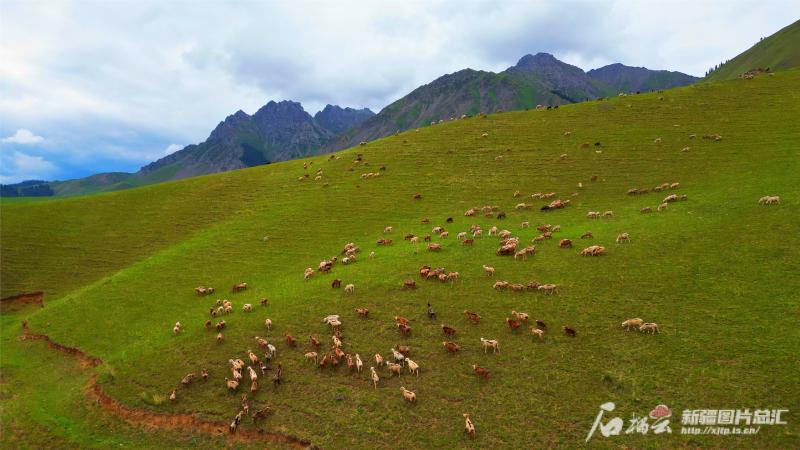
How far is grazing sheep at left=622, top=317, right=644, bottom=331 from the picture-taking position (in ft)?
71.3

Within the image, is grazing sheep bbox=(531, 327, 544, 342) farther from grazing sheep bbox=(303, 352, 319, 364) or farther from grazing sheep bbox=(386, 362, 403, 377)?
grazing sheep bbox=(303, 352, 319, 364)

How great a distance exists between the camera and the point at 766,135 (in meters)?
51.5

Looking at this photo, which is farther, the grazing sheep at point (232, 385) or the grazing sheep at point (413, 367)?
the grazing sheep at point (232, 385)

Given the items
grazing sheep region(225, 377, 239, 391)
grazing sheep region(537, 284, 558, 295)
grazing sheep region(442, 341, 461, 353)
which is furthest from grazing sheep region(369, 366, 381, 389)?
grazing sheep region(537, 284, 558, 295)

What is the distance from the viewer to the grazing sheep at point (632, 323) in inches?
855

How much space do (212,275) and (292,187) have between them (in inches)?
1032

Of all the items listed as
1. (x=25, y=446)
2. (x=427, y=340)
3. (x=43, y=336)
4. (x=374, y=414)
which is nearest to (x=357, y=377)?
(x=374, y=414)

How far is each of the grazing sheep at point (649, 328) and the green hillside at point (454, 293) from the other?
1.64ft

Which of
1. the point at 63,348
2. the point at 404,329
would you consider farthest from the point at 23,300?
the point at 404,329

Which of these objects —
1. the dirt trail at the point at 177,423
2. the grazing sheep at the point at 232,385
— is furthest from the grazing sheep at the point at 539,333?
the grazing sheep at the point at 232,385

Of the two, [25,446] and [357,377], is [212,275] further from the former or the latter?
[357,377]

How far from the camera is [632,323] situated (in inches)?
862

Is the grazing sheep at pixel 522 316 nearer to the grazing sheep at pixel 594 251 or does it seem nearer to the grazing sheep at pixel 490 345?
the grazing sheep at pixel 490 345

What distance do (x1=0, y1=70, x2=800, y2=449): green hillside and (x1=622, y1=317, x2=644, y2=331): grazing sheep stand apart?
45cm
